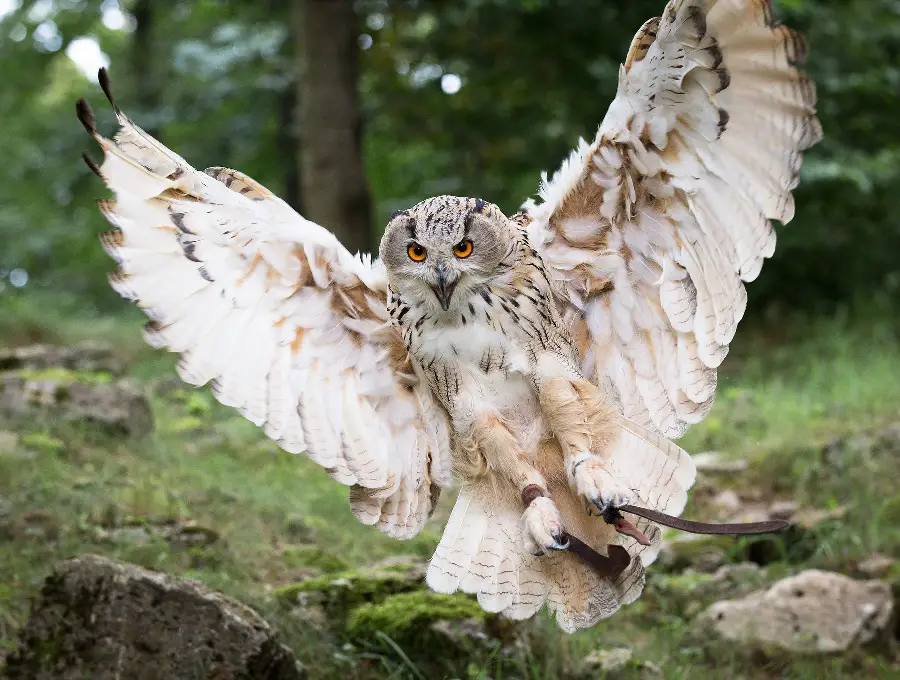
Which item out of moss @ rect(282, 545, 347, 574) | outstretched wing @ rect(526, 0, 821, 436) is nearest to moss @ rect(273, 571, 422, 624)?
moss @ rect(282, 545, 347, 574)

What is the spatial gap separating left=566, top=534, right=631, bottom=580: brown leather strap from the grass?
2.85ft

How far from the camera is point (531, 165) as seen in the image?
1095 cm

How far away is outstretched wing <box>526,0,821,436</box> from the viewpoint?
305 cm

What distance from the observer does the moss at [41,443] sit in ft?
17.6

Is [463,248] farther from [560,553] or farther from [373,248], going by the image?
[373,248]

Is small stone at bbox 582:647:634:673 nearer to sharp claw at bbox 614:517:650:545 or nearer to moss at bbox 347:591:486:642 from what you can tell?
moss at bbox 347:591:486:642

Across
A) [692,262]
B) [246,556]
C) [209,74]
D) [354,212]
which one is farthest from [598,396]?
[209,74]

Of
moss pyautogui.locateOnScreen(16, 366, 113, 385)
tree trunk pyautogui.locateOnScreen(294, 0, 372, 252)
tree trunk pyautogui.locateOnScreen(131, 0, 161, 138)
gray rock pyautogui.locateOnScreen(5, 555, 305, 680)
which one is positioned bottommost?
gray rock pyautogui.locateOnScreen(5, 555, 305, 680)

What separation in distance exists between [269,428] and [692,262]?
1.51 metres

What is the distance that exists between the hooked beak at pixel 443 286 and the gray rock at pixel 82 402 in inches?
130

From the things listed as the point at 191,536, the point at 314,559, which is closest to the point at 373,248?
the point at 314,559

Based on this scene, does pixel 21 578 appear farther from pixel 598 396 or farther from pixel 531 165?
pixel 531 165

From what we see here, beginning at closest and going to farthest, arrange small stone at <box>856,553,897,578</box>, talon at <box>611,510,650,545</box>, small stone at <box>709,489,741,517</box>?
talon at <box>611,510,650,545</box> → small stone at <box>856,553,897,578</box> → small stone at <box>709,489,741,517</box>

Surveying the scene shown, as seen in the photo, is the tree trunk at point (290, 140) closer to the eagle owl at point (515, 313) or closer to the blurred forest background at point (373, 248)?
the blurred forest background at point (373, 248)
